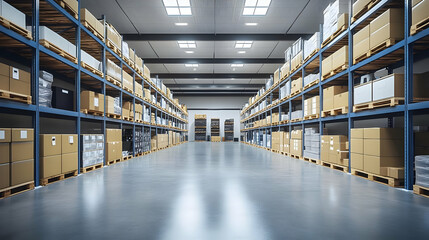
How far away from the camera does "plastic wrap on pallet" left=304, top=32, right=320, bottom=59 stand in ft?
23.2

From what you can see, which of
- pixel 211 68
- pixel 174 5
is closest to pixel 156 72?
pixel 211 68

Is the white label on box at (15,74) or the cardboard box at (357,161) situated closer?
the white label on box at (15,74)

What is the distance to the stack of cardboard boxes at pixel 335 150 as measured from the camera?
5.57m

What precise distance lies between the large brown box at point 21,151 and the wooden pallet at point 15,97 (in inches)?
24.2

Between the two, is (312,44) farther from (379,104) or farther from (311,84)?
(379,104)

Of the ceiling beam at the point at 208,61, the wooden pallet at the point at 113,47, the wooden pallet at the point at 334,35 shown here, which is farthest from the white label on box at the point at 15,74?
the ceiling beam at the point at 208,61

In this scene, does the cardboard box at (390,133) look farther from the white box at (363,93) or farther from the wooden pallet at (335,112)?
the wooden pallet at (335,112)

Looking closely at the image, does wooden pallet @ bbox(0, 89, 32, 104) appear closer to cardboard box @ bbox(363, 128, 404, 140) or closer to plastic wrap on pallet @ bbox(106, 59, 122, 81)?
plastic wrap on pallet @ bbox(106, 59, 122, 81)

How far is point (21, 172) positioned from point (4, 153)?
42cm

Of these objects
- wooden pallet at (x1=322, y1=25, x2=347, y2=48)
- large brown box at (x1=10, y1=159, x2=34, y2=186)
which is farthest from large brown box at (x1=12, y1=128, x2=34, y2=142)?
wooden pallet at (x1=322, y1=25, x2=347, y2=48)

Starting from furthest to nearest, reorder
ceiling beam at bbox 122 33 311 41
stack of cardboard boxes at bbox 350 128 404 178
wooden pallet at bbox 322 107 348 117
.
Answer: ceiling beam at bbox 122 33 311 41, wooden pallet at bbox 322 107 348 117, stack of cardboard boxes at bbox 350 128 404 178

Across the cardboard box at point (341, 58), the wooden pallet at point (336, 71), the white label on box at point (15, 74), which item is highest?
the cardboard box at point (341, 58)

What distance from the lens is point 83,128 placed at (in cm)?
820

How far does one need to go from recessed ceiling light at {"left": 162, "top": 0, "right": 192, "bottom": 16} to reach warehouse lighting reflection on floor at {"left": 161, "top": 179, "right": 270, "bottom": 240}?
6.92 metres
